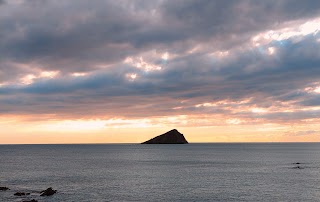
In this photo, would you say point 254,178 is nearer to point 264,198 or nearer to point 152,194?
point 264,198

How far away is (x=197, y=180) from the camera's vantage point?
116 m

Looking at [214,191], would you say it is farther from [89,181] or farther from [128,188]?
[89,181]

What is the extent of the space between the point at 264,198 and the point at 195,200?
55.8 ft

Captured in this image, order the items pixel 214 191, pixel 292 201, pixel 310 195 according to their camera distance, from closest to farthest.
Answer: pixel 292 201 → pixel 310 195 → pixel 214 191

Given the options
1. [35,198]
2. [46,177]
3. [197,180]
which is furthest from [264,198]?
[46,177]

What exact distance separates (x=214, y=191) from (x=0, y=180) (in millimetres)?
72333

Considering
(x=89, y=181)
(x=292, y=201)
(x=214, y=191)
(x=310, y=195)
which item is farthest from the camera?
(x=89, y=181)

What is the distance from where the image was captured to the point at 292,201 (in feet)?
266

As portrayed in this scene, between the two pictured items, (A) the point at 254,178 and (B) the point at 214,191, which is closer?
(B) the point at 214,191

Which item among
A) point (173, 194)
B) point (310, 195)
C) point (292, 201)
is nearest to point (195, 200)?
point (173, 194)

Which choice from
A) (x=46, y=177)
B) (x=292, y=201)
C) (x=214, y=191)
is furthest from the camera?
(x=46, y=177)

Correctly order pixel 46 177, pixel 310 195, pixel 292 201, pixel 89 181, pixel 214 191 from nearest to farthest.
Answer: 1. pixel 292 201
2. pixel 310 195
3. pixel 214 191
4. pixel 89 181
5. pixel 46 177

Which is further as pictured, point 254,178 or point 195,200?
point 254,178

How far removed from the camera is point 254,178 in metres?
121
